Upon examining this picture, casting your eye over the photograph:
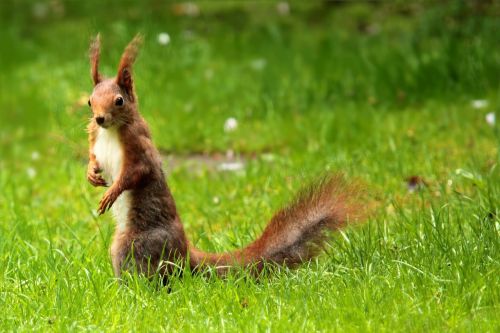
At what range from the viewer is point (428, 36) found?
8.06 meters

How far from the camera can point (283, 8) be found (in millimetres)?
9961

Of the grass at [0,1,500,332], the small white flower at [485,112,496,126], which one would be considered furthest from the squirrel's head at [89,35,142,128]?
the small white flower at [485,112,496,126]

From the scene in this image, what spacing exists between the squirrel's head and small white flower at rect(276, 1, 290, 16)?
6233 mm

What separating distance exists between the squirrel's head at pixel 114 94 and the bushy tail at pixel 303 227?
0.60 metres

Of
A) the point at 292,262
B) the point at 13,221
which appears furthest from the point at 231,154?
the point at 292,262

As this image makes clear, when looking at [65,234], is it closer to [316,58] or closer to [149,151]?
[149,151]

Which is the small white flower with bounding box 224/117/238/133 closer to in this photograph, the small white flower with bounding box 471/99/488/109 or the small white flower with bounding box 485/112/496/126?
the small white flower with bounding box 471/99/488/109

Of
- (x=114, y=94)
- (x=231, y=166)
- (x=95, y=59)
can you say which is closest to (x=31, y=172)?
(x=231, y=166)

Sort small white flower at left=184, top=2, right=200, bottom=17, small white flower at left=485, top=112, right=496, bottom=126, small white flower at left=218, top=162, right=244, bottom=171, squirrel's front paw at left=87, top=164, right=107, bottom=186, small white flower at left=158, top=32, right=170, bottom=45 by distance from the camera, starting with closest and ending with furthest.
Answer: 1. squirrel's front paw at left=87, top=164, right=107, bottom=186
2. small white flower at left=485, top=112, right=496, bottom=126
3. small white flower at left=218, top=162, right=244, bottom=171
4. small white flower at left=158, top=32, right=170, bottom=45
5. small white flower at left=184, top=2, right=200, bottom=17

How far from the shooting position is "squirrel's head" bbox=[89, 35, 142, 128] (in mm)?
3600

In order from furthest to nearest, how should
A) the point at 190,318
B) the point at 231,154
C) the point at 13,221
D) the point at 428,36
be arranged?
the point at 428,36 → the point at 231,154 → the point at 13,221 → the point at 190,318

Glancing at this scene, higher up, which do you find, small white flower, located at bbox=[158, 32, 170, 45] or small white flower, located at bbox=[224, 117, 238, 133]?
small white flower, located at bbox=[158, 32, 170, 45]

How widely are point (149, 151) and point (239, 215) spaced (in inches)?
55.4

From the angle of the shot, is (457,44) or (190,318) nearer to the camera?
(190,318)
